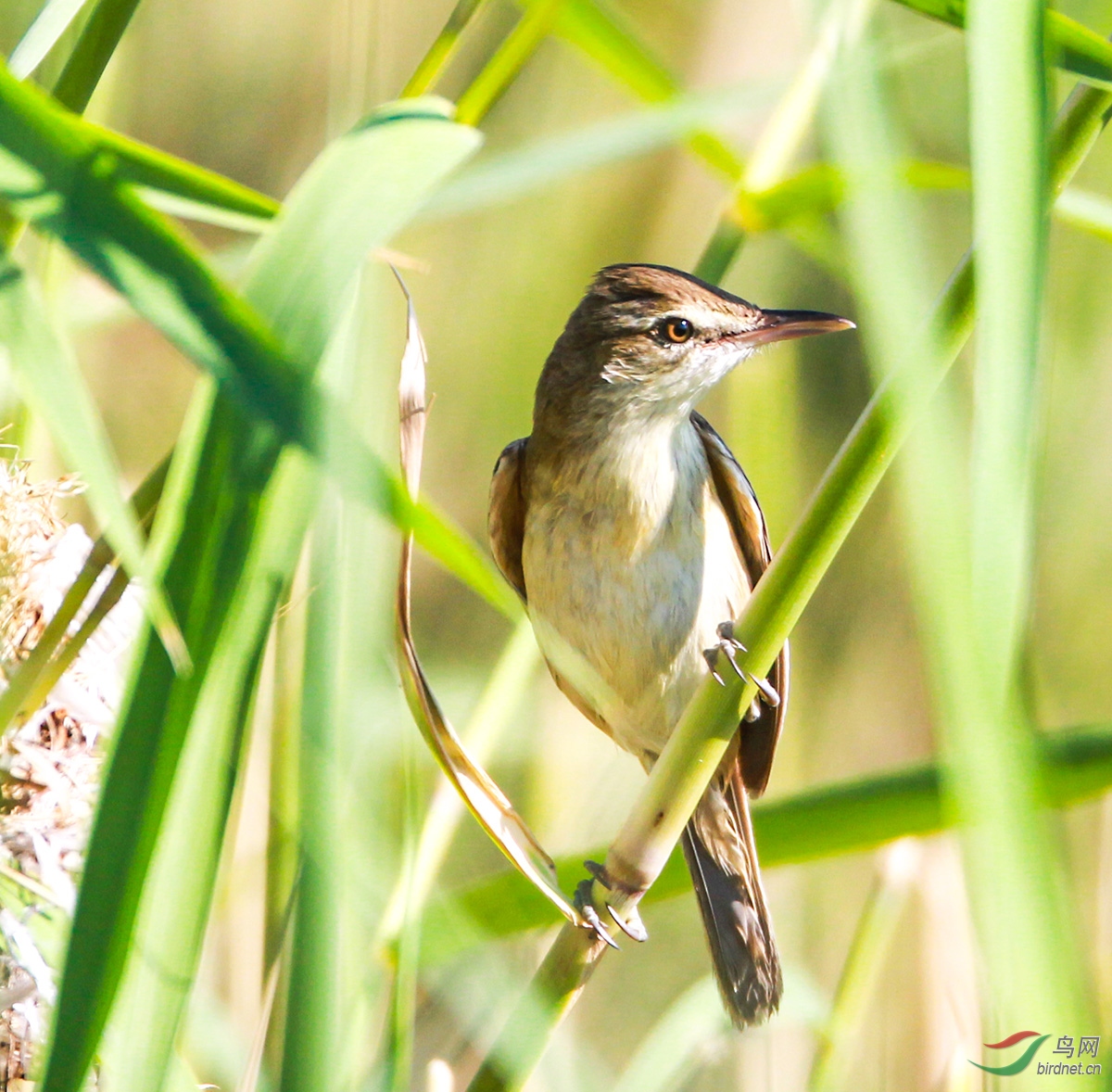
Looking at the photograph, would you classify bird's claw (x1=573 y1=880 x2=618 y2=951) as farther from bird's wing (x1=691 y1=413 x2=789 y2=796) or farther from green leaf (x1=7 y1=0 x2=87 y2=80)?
green leaf (x1=7 y1=0 x2=87 y2=80)

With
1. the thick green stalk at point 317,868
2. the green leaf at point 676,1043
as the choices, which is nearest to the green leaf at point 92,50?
the thick green stalk at point 317,868

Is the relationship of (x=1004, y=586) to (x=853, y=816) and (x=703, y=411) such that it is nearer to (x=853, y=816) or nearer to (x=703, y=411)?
(x=853, y=816)

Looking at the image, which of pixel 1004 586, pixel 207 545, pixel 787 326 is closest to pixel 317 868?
pixel 207 545

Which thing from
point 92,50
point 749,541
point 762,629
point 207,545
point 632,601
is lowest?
point 207,545

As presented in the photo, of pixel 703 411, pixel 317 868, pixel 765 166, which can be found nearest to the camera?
pixel 317 868

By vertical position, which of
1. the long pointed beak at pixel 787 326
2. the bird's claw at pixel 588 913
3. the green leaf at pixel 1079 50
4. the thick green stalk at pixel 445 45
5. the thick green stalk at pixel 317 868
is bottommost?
the thick green stalk at pixel 317 868

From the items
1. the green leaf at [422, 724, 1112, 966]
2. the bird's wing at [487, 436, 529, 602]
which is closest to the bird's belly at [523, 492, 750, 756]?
the bird's wing at [487, 436, 529, 602]

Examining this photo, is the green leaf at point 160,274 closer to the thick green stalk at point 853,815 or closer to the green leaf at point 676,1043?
the thick green stalk at point 853,815
